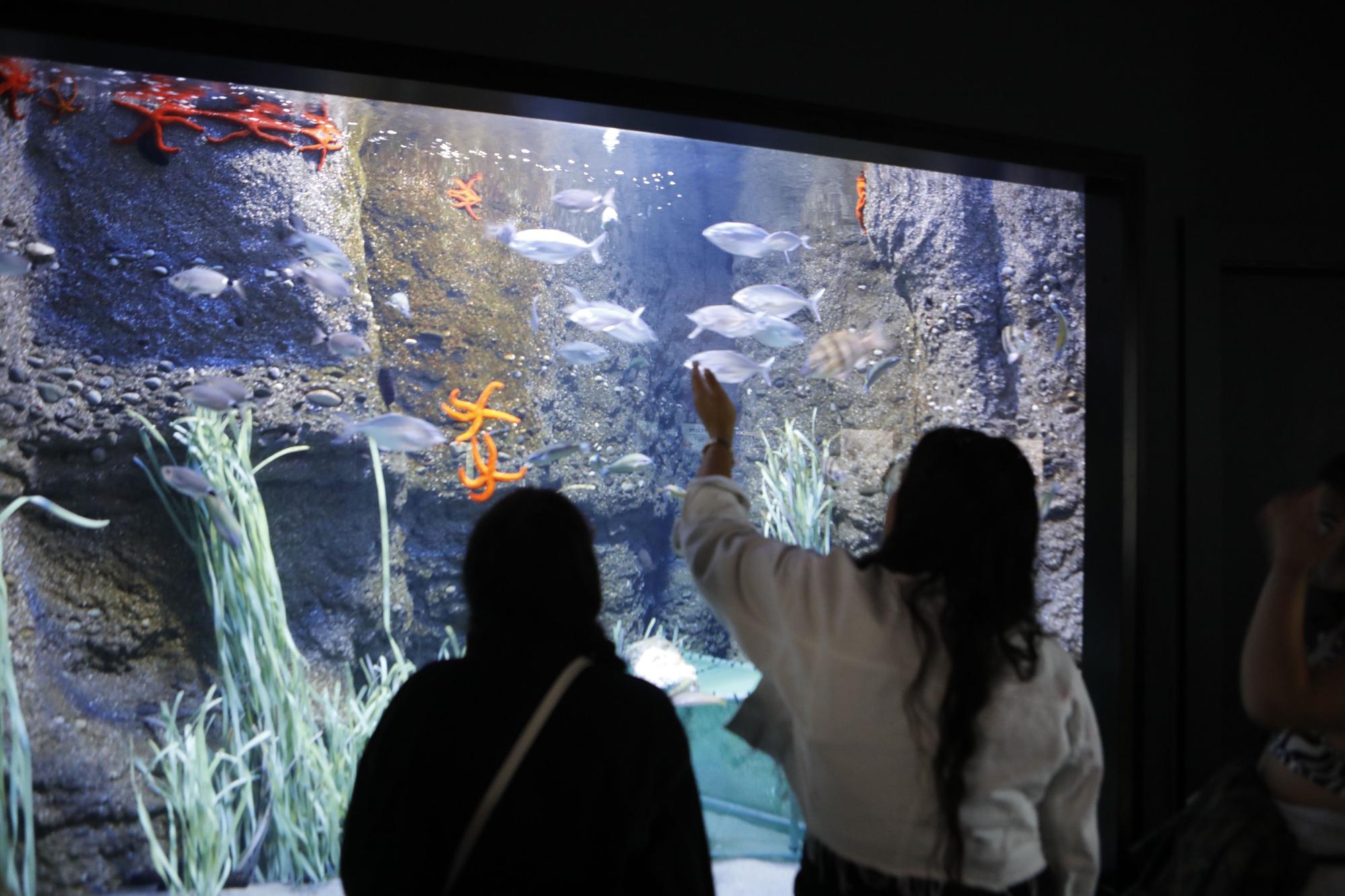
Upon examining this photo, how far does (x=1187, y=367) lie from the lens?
2.63 m

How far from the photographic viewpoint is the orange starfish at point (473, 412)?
459 cm

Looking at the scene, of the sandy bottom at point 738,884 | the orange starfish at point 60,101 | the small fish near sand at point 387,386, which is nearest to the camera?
the sandy bottom at point 738,884

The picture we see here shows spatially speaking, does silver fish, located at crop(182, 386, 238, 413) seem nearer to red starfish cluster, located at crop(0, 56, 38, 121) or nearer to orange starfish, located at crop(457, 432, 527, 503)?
orange starfish, located at crop(457, 432, 527, 503)

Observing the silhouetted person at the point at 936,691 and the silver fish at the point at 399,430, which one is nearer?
the silhouetted person at the point at 936,691

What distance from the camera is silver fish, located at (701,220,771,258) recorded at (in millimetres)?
4816

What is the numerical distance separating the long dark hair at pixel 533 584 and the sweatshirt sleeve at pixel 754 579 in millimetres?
303

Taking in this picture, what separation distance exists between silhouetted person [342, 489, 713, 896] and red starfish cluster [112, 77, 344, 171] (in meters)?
4.98

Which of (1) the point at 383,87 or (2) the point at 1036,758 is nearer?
(2) the point at 1036,758

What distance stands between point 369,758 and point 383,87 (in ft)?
5.29

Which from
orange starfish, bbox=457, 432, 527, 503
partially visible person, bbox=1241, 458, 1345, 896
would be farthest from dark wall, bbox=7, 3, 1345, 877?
orange starfish, bbox=457, 432, 527, 503

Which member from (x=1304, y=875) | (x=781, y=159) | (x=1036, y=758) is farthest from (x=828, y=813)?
(x=781, y=159)

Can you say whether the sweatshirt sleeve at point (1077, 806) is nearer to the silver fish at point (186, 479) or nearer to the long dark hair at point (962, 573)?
the long dark hair at point (962, 573)

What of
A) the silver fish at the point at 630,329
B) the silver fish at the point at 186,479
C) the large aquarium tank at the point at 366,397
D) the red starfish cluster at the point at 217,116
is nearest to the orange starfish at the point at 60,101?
the large aquarium tank at the point at 366,397

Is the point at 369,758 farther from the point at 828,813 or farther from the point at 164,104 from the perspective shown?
the point at 164,104
